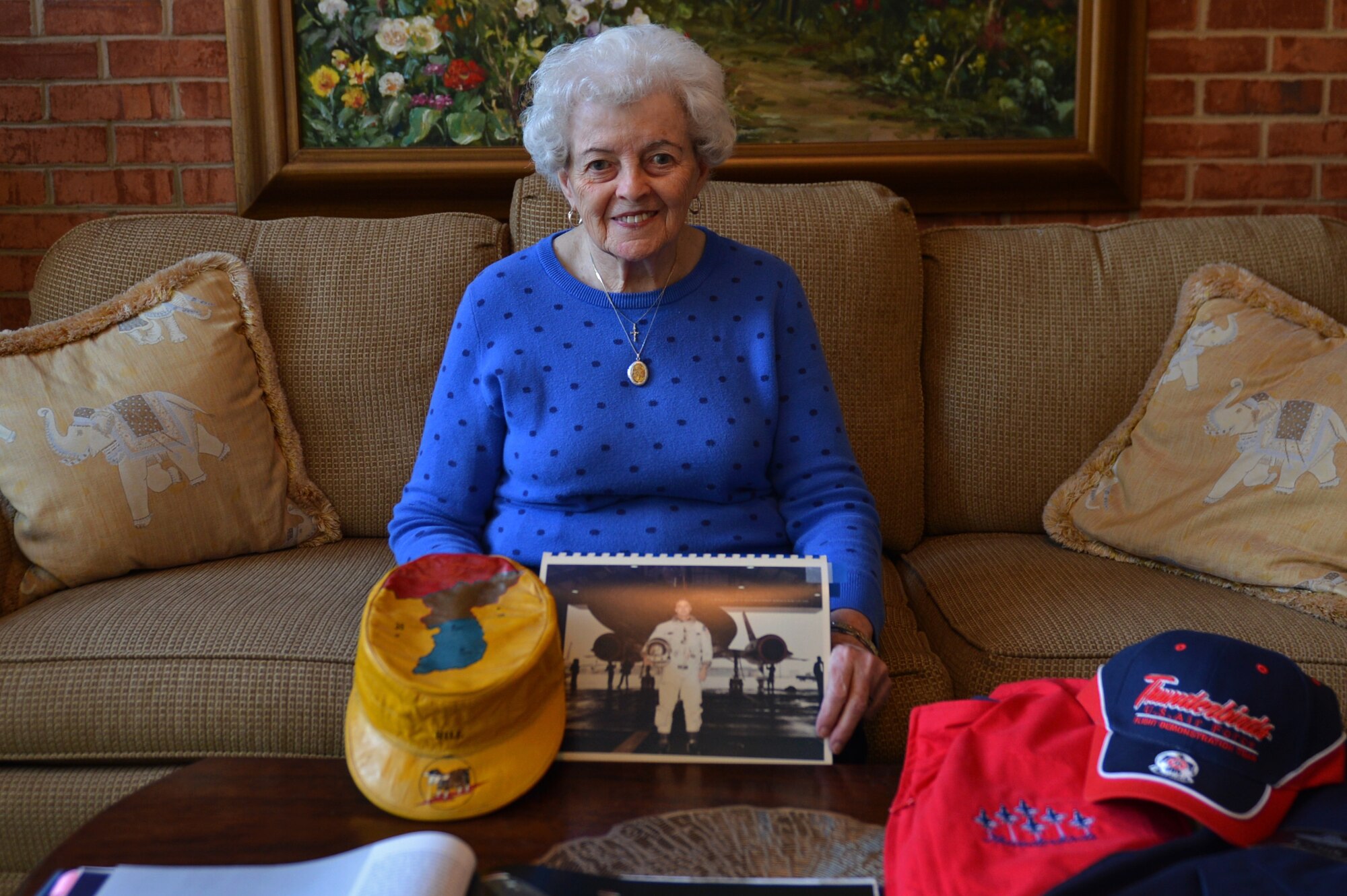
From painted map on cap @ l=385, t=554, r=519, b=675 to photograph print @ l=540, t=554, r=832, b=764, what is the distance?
0.07 m

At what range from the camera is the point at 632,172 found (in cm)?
133

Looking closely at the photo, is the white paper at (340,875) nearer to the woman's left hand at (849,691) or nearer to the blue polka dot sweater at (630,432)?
the woman's left hand at (849,691)

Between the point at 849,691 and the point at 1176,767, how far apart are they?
1.14 feet

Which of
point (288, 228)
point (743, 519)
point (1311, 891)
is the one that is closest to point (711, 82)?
Result: point (743, 519)

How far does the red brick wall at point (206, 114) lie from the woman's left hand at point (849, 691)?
1.39m

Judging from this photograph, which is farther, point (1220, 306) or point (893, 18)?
point (893, 18)

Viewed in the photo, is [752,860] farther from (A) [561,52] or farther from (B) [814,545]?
(A) [561,52]

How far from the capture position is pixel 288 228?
1879 mm

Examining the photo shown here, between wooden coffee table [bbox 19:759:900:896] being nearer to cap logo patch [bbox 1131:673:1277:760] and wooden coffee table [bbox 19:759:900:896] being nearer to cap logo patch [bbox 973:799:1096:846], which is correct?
cap logo patch [bbox 973:799:1096:846]

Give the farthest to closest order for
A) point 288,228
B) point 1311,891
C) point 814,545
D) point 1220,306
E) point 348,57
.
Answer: point 348,57 < point 288,228 < point 1220,306 < point 814,545 < point 1311,891

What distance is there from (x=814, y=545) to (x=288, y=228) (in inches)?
45.3

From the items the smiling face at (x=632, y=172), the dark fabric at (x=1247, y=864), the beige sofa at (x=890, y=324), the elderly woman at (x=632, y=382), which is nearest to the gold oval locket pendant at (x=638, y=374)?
the elderly woman at (x=632, y=382)

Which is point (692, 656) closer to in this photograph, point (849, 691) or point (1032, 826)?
point (849, 691)

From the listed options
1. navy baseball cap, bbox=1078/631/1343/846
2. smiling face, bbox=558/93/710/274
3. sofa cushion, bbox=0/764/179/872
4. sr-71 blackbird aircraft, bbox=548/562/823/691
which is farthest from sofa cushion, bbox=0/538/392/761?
navy baseball cap, bbox=1078/631/1343/846
